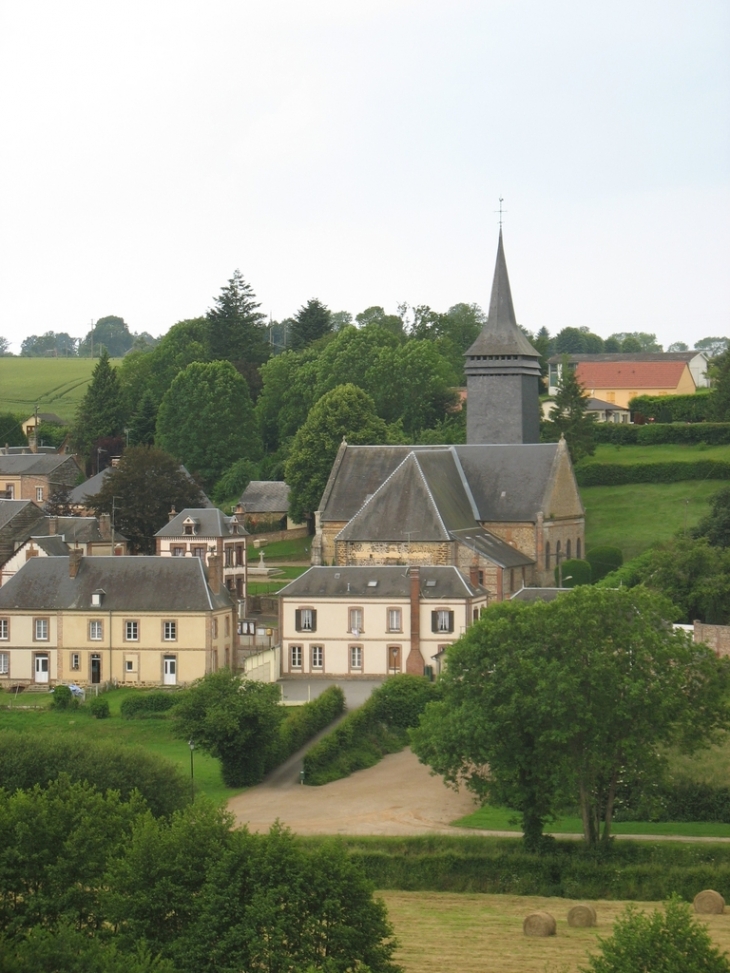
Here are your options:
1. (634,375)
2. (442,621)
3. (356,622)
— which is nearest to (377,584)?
(356,622)

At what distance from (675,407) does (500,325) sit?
19.8 metres

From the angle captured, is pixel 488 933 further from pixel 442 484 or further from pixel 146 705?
pixel 442 484

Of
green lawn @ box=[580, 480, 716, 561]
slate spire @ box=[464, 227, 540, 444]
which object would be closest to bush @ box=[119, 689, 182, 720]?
slate spire @ box=[464, 227, 540, 444]

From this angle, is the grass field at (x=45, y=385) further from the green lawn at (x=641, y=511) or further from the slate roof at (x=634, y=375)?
the green lawn at (x=641, y=511)

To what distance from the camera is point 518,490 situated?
6272 cm

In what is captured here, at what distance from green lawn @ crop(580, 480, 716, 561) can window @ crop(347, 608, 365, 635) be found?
15644 millimetres

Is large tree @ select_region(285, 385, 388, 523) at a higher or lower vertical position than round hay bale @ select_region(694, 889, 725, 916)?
higher

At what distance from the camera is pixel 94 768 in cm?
3572

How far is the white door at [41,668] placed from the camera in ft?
172

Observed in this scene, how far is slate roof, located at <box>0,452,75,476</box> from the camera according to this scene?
265ft

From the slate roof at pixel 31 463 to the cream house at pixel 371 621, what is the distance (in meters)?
30.8

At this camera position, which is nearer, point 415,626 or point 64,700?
point 64,700

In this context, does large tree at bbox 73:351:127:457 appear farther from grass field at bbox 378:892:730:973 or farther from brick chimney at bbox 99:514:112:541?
grass field at bbox 378:892:730:973

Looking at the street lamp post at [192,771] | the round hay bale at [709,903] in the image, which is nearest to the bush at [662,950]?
the round hay bale at [709,903]
